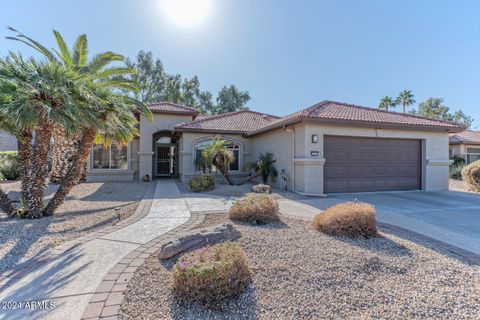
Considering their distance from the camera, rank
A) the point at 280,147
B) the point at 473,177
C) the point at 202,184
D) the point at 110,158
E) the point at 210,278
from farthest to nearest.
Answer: the point at 110,158, the point at 280,147, the point at 473,177, the point at 202,184, the point at 210,278

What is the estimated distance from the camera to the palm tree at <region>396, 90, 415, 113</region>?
40.2 metres

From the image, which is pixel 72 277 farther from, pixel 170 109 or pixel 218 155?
pixel 170 109

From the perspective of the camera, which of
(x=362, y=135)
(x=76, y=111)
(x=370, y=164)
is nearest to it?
(x=76, y=111)

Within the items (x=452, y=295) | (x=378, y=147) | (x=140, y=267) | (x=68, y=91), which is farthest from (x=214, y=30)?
(x=452, y=295)

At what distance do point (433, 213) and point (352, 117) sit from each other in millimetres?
5497

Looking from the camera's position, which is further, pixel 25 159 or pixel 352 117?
pixel 352 117

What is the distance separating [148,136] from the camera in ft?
56.4

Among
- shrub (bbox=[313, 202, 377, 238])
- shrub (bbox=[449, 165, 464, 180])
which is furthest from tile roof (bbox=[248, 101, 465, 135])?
shrub (bbox=[449, 165, 464, 180])

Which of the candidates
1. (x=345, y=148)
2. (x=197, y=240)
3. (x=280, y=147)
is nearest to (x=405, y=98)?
(x=345, y=148)

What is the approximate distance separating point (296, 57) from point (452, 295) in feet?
53.4

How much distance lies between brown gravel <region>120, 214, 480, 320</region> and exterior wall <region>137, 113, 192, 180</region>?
14.2 meters

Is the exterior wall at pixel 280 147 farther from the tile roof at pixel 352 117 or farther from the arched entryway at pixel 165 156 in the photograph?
the arched entryway at pixel 165 156

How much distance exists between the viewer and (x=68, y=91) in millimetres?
6211

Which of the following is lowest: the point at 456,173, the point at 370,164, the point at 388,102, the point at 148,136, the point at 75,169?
the point at 456,173
